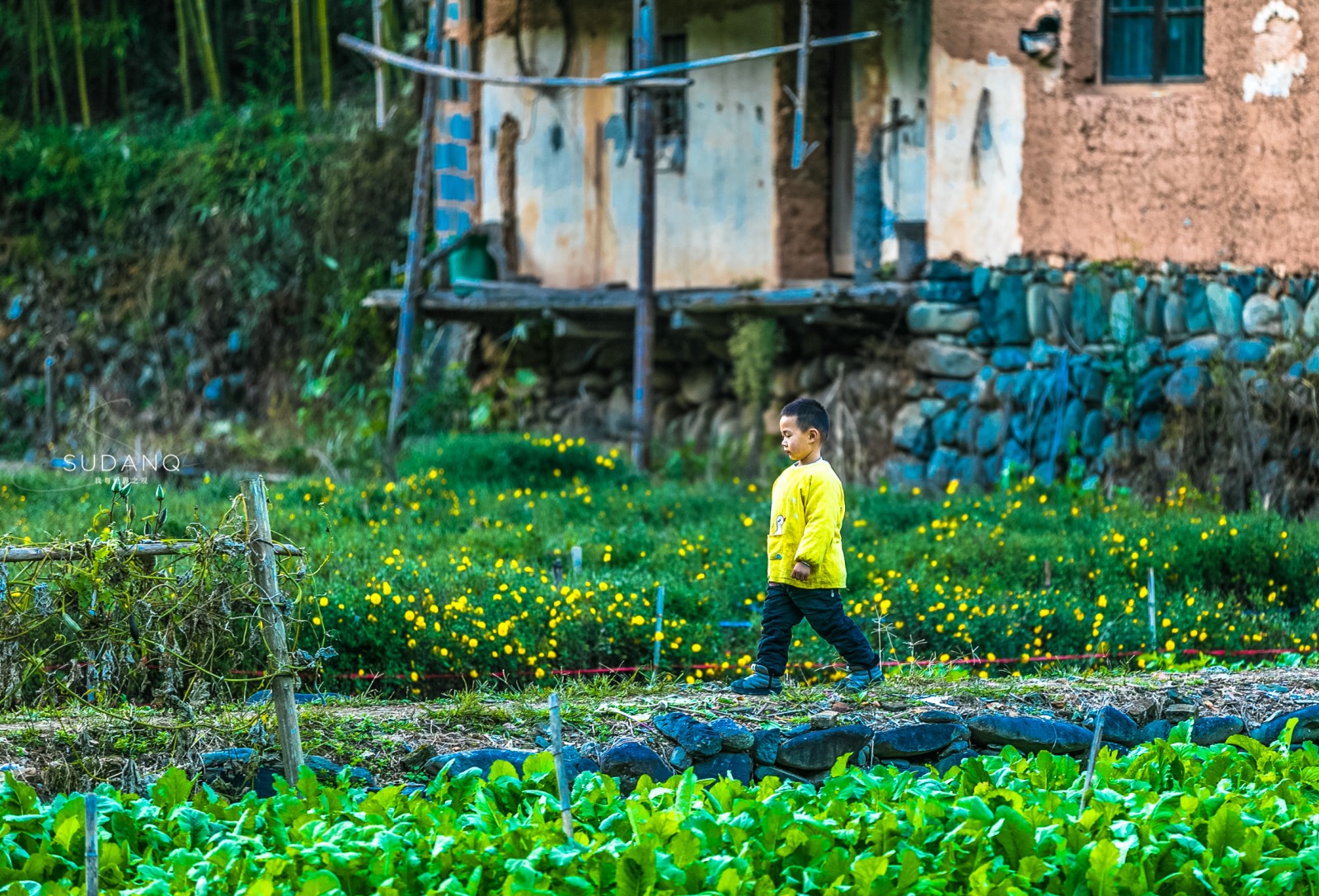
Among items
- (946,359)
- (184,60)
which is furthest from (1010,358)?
(184,60)

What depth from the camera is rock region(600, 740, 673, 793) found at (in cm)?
547

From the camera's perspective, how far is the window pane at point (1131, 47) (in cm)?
1168

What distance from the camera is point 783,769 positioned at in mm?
5762

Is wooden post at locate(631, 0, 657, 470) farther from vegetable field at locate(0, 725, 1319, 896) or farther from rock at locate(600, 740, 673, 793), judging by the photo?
vegetable field at locate(0, 725, 1319, 896)

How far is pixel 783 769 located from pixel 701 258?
7.83 meters

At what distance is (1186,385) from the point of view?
36.4ft

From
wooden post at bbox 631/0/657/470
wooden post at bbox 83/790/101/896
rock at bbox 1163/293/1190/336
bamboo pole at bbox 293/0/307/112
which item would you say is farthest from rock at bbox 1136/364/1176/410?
bamboo pole at bbox 293/0/307/112

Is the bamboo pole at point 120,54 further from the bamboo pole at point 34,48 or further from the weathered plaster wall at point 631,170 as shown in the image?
the weathered plaster wall at point 631,170

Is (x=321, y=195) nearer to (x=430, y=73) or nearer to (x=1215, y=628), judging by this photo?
(x=430, y=73)

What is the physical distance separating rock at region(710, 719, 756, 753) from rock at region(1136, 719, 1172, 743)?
154cm

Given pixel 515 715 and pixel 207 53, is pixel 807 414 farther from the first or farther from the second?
pixel 207 53

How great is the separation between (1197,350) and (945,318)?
5.86ft

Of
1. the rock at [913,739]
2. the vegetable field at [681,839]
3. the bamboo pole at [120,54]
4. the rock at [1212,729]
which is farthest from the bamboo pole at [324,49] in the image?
the vegetable field at [681,839]

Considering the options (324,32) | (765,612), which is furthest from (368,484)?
(324,32)
